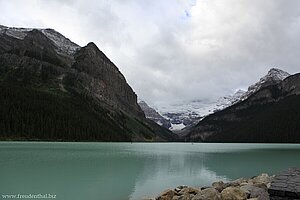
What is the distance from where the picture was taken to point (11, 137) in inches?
6161

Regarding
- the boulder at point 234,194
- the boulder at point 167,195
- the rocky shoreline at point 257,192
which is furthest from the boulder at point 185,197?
the boulder at point 234,194

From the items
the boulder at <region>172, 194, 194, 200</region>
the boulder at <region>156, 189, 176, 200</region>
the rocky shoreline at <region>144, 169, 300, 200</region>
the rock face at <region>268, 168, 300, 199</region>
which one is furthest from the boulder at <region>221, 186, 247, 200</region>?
the boulder at <region>156, 189, 176, 200</region>

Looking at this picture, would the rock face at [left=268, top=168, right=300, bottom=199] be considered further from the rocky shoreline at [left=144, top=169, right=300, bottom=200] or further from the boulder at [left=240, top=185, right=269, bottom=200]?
the boulder at [left=240, top=185, right=269, bottom=200]

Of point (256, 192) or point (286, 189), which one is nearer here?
point (286, 189)

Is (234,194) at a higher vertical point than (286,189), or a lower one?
lower

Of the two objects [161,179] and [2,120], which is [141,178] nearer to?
[161,179]

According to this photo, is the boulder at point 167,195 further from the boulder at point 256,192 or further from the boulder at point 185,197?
the boulder at point 256,192

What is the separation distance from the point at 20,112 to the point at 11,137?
19.6 metres

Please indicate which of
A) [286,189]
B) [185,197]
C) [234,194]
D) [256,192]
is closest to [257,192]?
[256,192]

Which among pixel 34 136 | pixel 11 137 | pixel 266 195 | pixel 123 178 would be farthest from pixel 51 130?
pixel 266 195


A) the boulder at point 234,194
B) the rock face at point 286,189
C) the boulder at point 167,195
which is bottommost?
the boulder at point 167,195

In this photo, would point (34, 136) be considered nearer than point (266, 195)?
No

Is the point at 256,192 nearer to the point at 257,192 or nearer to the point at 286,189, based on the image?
the point at 257,192

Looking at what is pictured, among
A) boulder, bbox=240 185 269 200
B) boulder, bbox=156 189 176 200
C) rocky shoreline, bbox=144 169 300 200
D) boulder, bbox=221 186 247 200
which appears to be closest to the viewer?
rocky shoreline, bbox=144 169 300 200
